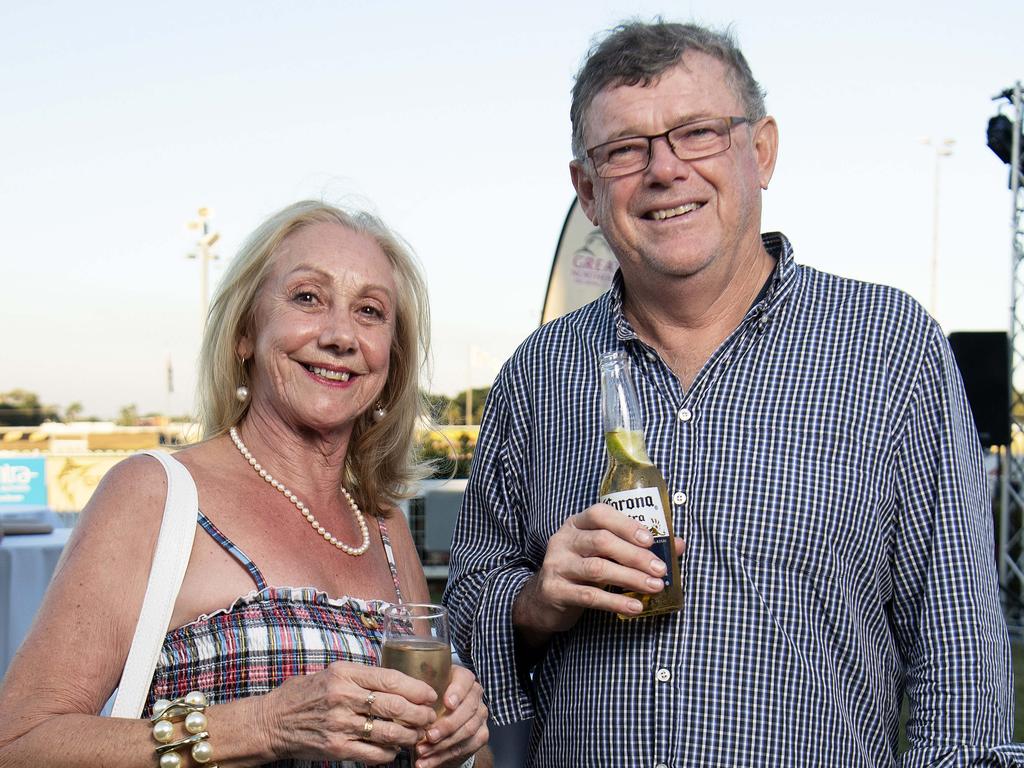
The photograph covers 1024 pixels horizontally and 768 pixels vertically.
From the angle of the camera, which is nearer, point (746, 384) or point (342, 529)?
point (746, 384)

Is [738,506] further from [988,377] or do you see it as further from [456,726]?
[988,377]

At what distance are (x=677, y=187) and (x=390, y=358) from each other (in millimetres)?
934

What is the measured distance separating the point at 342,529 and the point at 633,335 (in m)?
0.82

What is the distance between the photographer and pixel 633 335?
2.04m

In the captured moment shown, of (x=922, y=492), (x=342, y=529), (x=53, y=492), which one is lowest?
(x=53, y=492)

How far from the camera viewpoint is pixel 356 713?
1.63 metres

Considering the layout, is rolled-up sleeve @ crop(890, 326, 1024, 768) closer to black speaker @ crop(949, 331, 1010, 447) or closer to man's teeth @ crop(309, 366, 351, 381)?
man's teeth @ crop(309, 366, 351, 381)

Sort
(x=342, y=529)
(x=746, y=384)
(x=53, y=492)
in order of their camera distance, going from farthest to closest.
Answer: (x=53, y=492) → (x=342, y=529) → (x=746, y=384)

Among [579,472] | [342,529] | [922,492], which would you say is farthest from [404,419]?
[922,492]

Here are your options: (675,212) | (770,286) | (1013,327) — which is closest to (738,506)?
(770,286)

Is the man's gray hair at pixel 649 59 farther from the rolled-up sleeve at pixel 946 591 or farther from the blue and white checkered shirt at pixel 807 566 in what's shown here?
the rolled-up sleeve at pixel 946 591

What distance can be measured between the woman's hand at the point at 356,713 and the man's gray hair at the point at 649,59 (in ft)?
3.64

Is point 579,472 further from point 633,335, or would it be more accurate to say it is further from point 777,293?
point 777,293

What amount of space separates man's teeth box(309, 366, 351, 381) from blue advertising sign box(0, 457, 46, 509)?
25.9ft
